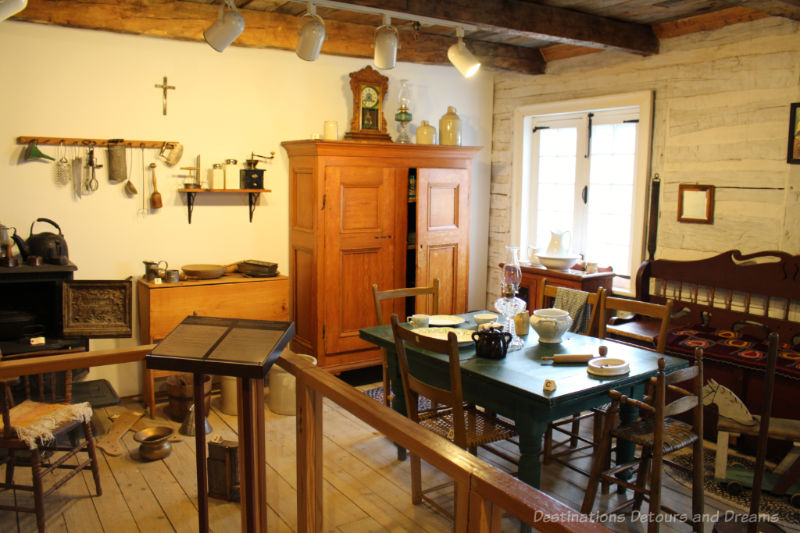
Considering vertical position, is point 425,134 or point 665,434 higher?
point 425,134

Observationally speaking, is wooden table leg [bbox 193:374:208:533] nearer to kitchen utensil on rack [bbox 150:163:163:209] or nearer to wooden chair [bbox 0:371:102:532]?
wooden chair [bbox 0:371:102:532]

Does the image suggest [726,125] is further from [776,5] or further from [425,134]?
[425,134]

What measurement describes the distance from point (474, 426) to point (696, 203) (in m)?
2.46

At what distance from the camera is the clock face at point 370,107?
5137 millimetres

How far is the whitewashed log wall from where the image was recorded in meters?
4.02

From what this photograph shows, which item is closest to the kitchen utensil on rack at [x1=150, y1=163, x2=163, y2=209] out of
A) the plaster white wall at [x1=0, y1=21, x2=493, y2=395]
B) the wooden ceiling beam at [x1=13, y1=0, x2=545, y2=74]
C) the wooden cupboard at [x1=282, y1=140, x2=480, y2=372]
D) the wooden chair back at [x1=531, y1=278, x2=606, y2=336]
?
the plaster white wall at [x1=0, y1=21, x2=493, y2=395]

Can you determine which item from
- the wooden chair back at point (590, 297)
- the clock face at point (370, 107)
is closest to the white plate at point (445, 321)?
the wooden chair back at point (590, 297)

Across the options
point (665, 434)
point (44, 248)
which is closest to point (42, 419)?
point (44, 248)

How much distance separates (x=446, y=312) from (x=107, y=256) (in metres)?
2.55

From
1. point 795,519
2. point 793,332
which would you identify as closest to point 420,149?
point 793,332

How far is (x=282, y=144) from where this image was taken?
500 centimetres

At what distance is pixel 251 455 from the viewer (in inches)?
82.4

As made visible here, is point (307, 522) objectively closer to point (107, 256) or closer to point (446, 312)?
point (107, 256)

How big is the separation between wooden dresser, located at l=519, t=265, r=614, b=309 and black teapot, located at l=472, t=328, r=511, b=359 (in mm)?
1887
